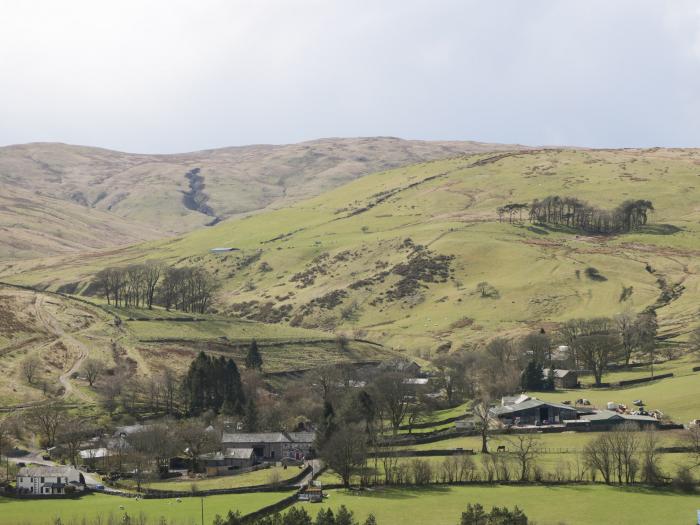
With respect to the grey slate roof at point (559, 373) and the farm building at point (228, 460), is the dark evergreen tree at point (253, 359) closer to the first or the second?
the farm building at point (228, 460)

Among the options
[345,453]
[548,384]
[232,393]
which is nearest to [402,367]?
[548,384]

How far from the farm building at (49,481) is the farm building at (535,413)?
153 ft

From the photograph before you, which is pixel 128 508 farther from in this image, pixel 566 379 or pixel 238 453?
pixel 566 379

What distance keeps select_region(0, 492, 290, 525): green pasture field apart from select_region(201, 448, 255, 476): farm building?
50.7 ft

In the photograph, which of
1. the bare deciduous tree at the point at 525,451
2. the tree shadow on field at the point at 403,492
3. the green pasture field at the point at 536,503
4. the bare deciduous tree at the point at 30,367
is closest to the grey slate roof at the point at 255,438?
the green pasture field at the point at 536,503

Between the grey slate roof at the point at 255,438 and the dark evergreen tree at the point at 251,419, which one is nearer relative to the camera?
the grey slate roof at the point at 255,438

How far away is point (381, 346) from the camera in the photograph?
165 meters

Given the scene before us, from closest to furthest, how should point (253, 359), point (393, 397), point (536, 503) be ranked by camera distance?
point (536, 503) < point (393, 397) < point (253, 359)

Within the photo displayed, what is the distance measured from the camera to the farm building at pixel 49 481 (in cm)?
7956

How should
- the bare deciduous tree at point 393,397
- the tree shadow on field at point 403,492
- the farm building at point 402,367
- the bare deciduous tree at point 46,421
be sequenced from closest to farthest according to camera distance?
1. the tree shadow on field at point 403,492
2. the bare deciduous tree at point 46,421
3. the bare deciduous tree at point 393,397
4. the farm building at point 402,367

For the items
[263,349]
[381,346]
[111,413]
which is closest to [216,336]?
[263,349]

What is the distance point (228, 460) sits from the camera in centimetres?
9475

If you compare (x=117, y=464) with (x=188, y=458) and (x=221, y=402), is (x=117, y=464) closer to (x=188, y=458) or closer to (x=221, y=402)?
(x=188, y=458)

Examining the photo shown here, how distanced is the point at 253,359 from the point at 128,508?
66914 millimetres
